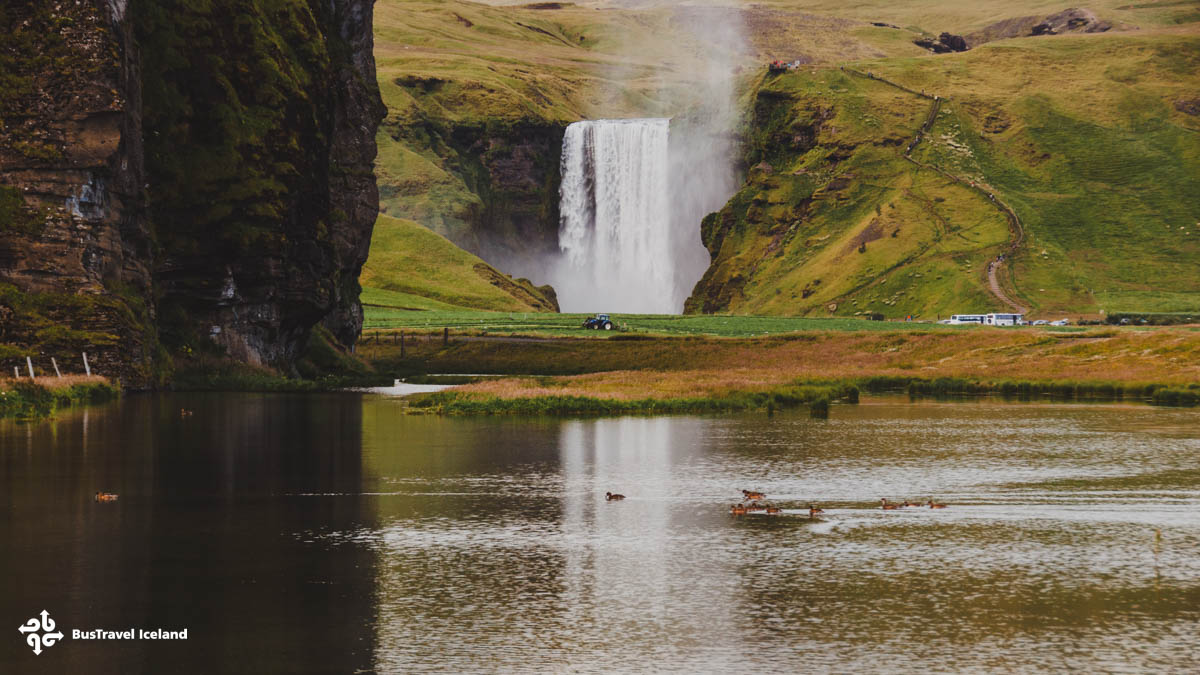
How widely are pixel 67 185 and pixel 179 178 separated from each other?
15432 millimetres

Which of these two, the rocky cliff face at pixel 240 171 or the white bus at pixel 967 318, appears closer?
the rocky cliff face at pixel 240 171

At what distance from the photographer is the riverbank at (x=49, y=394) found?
2498 inches

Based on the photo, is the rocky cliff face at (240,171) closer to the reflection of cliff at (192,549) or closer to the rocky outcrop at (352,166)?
the rocky outcrop at (352,166)

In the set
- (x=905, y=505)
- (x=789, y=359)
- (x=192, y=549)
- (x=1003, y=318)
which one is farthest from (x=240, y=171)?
(x=1003, y=318)

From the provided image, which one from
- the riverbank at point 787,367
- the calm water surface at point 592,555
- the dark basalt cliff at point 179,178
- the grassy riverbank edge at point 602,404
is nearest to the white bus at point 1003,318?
the riverbank at point 787,367

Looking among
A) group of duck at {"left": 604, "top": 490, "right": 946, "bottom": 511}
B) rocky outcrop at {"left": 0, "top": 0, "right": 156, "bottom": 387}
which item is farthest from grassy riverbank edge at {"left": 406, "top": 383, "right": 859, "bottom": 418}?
group of duck at {"left": 604, "top": 490, "right": 946, "bottom": 511}

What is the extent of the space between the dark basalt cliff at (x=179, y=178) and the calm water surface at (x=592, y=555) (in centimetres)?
2335

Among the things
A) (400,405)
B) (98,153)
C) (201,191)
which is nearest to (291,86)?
(201,191)

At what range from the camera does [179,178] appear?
93938 mm

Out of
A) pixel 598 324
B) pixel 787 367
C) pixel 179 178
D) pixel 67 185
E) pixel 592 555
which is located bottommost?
pixel 592 555

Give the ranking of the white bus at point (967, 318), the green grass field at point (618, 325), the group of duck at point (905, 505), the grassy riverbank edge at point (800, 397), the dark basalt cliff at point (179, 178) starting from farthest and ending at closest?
the white bus at point (967, 318) < the green grass field at point (618, 325) < the dark basalt cliff at point (179, 178) < the grassy riverbank edge at point (800, 397) < the group of duck at point (905, 505)

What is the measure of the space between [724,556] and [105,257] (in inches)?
2307

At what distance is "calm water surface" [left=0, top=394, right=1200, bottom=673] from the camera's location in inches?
909

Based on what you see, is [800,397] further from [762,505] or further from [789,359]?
[762,505]
